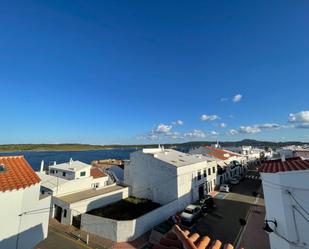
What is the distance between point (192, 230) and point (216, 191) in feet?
58.6

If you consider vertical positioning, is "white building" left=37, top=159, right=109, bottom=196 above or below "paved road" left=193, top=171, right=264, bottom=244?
above

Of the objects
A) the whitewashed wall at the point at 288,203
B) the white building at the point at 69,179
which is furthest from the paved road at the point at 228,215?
the white building at the point at 69,179

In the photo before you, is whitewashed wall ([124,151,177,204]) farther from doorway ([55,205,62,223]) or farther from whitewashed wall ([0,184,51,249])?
whitewashed wall ([0,184,51,249])

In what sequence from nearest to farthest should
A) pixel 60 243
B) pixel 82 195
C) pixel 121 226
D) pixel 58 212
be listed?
pixel 60 243, pixel 121 226, pixel 58 212, pixel 82 195

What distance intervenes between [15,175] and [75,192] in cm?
1983

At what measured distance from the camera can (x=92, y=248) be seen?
19.3 meters

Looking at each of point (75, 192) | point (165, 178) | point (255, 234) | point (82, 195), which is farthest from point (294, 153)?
point (75, 192)

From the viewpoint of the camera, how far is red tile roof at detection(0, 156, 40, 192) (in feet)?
39.4

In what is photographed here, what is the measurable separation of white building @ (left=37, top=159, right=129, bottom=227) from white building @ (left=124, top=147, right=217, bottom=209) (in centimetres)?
305

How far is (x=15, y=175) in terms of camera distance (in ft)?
44.0

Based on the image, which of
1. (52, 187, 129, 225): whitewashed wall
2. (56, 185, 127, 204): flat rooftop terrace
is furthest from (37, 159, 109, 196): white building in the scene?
(52, 187, 129, 225): whitewashed wall

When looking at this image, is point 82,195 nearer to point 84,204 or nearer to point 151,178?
point 84,204

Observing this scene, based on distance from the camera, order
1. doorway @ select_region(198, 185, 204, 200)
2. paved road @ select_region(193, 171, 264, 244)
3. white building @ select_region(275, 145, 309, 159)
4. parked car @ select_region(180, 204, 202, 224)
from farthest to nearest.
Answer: white building @ select_region(275, 145, 309, 159) → doorway @ select_region(198, 185, 204, 200) → parked car @ select_region(180, 204, 202, 224) → paved road @ select_region(193, 171, 264, 244)

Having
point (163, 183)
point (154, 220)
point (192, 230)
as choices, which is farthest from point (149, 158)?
point (192, 230)
